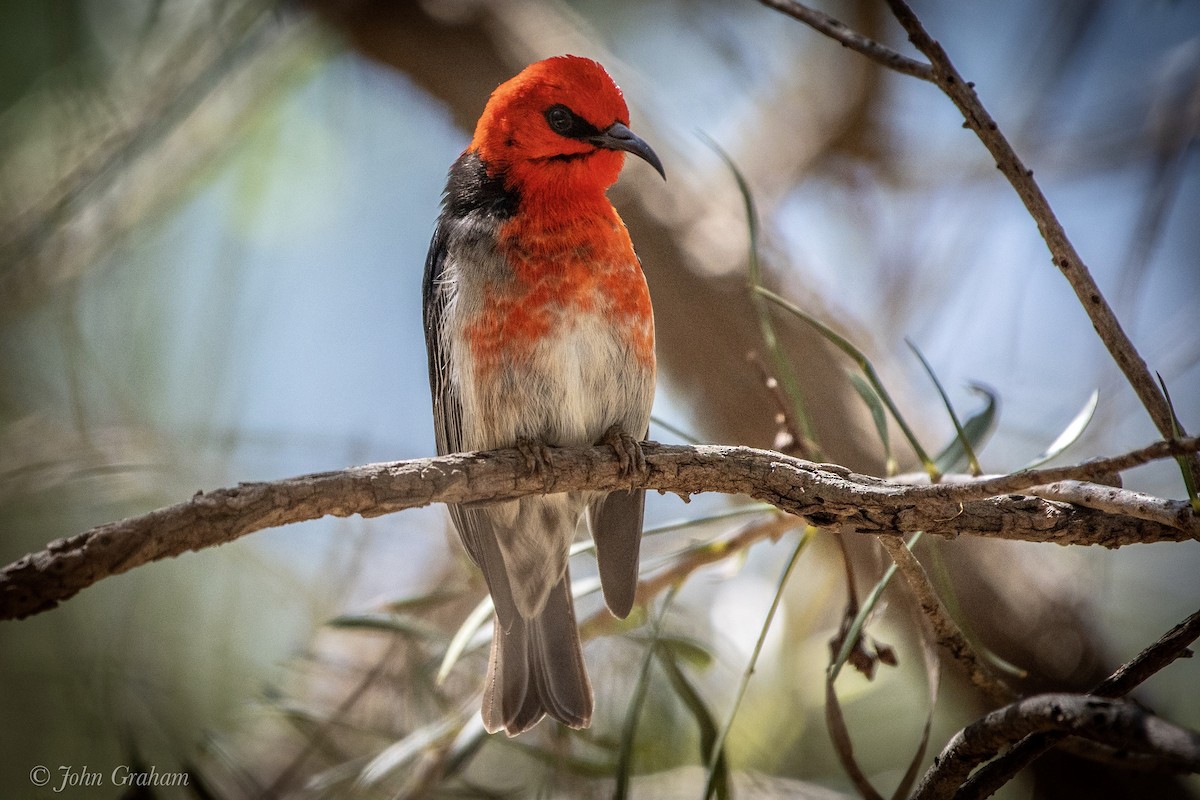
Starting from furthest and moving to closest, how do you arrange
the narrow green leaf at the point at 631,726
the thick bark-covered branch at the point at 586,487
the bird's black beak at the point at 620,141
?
the bird's black beak at the point at 620,141, the narrow green leaf at the point at 631,726, the thick bark-covered branch at the point at 586,487

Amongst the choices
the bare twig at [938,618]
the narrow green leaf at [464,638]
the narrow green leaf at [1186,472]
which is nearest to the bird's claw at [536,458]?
the narrow green leaf at [464,638]

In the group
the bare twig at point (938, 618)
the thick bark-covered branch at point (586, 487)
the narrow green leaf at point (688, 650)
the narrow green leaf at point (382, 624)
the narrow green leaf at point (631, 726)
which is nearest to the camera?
the thick bark-covered branch at point (586, 487)

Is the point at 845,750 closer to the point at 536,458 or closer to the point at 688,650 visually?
the point at 688,650

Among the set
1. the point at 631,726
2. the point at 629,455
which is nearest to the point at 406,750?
the point at 631,726

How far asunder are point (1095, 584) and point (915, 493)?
7.93ft

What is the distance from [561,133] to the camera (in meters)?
3.14

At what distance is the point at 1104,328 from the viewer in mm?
1799

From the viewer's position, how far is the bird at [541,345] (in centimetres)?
283

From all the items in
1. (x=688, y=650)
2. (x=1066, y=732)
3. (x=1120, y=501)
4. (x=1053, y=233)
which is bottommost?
(x=688, y=650)

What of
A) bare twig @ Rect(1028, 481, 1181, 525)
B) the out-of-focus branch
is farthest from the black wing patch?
bare twig @ Rect(1028, 481, 1181, 525)

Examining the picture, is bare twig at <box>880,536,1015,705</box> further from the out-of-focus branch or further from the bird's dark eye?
the bird's dark eye

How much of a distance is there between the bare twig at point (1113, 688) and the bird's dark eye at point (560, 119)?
2.20 m

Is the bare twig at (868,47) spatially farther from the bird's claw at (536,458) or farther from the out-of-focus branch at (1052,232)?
the bird's claw at (536,458)

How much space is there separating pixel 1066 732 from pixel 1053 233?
3.02 ft
